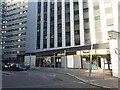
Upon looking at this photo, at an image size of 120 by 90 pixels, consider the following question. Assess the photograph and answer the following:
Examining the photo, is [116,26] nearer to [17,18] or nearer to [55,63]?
[55,63]

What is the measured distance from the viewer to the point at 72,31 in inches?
2004

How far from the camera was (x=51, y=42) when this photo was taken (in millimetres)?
55469

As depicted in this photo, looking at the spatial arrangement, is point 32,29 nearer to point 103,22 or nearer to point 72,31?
point 72,31

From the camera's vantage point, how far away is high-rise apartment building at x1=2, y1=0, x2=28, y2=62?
9225 centimetres

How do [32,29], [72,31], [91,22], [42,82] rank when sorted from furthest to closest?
[32,29] < [72,31] < [91,22] < [42,82]

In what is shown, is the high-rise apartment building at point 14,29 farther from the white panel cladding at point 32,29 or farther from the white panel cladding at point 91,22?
the white panel cladding at point 91,22

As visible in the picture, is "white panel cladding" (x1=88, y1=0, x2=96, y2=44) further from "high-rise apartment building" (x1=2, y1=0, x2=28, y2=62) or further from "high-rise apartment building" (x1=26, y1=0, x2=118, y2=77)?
"high-rise apartment building" (x1=2, y1=0, x2=28, y2=62)

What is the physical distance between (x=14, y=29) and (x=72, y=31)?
170ft

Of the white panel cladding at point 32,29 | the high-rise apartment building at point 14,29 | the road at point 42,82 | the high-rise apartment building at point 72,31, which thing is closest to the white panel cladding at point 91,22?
the high-rise apartment building at point 72,31

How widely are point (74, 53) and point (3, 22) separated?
218ft

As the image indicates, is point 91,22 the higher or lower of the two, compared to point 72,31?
higher

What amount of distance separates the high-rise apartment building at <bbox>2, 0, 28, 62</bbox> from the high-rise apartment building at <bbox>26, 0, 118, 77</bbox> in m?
28.5

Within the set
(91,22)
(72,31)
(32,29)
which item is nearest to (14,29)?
(32,29)

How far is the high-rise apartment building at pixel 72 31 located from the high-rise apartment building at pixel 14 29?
2850 cm
